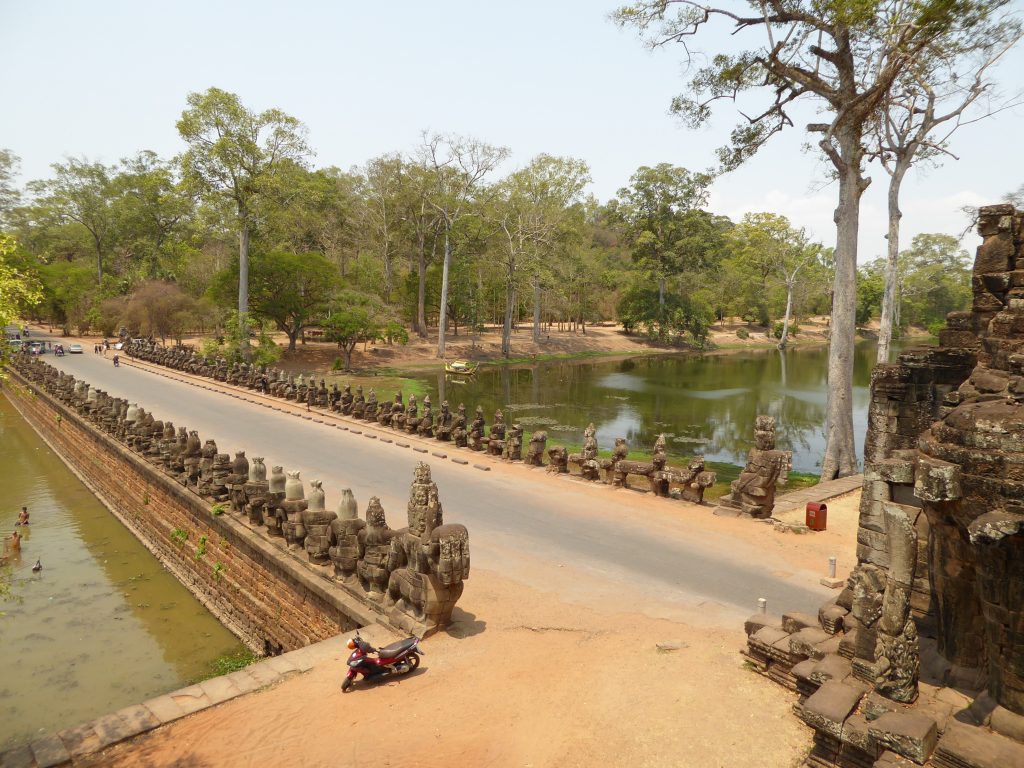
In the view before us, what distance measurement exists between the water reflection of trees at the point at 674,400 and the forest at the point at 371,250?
8.93 metres

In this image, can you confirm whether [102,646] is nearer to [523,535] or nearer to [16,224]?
[523,535]

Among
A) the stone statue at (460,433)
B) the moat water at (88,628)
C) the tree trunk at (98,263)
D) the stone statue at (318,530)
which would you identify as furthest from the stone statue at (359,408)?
the tree trunk at (98,263)

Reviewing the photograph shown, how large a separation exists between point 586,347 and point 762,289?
27.5m

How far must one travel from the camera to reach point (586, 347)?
59844 mm

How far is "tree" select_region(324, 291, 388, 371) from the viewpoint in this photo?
40594mm

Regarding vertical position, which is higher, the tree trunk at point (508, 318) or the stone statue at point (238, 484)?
the tree trunk at point (508, 318)

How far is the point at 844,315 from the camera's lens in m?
17.8

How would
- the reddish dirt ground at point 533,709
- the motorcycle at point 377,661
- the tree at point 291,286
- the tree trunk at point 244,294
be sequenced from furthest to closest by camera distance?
the tree at point 291,286
the tree trunk at point 244,294
the motorcycle at point 377,661
the reddish dirt ground at point 533,709

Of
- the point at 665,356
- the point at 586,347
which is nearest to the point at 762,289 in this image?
the point at 665,356

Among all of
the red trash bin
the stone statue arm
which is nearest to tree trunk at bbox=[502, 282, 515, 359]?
the red trash bin

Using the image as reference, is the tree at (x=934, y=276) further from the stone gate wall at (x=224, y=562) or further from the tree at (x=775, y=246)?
the stone gate wall at (x=224, y=562)

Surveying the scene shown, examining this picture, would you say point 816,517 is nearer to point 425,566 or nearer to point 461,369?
point 425,566

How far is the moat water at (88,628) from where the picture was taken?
10258 mm

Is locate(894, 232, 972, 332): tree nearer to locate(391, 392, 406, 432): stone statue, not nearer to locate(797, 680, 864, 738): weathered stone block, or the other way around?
locate(391, 392, 406, 432): stone statue
